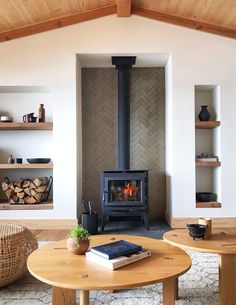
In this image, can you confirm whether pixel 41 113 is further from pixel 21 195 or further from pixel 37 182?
pixel 21 195

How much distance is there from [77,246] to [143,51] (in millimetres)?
3209

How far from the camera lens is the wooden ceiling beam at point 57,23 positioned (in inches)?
160

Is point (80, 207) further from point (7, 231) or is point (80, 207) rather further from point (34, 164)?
point (7, 231)

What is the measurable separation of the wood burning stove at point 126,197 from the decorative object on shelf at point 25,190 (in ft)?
3.00

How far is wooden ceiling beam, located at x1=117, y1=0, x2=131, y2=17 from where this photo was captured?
373 centimetres

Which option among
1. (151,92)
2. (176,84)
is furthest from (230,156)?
(151,92)

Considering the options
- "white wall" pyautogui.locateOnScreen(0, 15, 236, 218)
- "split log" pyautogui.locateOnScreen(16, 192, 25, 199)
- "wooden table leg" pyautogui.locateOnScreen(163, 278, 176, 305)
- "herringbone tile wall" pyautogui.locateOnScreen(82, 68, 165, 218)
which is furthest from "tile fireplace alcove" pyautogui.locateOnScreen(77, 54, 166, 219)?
"wooden table leg" pyautogui.locateOnScreen(163, 278, 176, 305)

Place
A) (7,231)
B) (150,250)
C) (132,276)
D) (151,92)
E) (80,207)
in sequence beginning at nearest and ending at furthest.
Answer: (132,276) → (150,250) → (7,231) → (80,207) → (151,92)

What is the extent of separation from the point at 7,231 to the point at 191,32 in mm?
3536

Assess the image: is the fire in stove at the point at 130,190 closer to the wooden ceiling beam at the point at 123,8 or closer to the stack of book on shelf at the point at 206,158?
the stack of book on shelf at the point at 206,158

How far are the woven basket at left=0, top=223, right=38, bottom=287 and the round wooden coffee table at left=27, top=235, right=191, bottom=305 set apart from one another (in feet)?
1.52

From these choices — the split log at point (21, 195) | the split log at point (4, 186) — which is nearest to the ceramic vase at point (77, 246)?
the split log at point (21, 195)

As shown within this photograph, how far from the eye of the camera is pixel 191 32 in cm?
418

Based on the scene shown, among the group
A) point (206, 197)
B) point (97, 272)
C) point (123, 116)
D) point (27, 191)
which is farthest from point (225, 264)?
point (27, 191)
